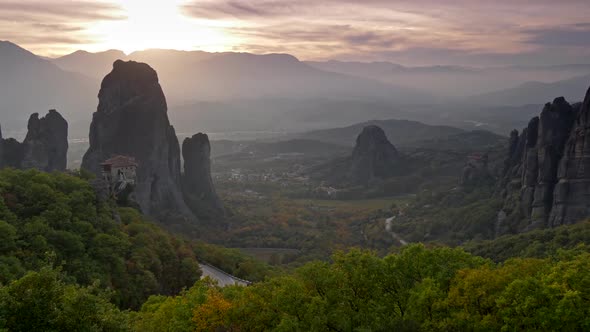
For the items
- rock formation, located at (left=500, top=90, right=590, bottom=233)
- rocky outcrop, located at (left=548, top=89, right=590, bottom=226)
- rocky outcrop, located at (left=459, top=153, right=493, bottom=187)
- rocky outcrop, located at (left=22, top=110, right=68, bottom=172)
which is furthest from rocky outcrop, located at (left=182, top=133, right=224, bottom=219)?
rocky outcrop, located at (left=548, top=89, right=590, bottom=226)

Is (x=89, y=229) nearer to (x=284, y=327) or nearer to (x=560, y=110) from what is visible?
(x=284, y=327)

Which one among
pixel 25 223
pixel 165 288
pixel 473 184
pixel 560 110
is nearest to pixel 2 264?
pixel 25 223

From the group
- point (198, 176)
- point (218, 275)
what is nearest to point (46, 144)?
point (198, 176)

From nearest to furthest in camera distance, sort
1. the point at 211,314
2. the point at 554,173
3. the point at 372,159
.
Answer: the point at 211,314
the point at 554,173
the point at 372,159

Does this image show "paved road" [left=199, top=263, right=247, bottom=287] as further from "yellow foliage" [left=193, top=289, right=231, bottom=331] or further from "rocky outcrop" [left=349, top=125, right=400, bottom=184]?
"rocky outcrop" [left=349, top=125, right=400, bottom=184]

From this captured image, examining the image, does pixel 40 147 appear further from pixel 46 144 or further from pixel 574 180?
pixel 574 180
